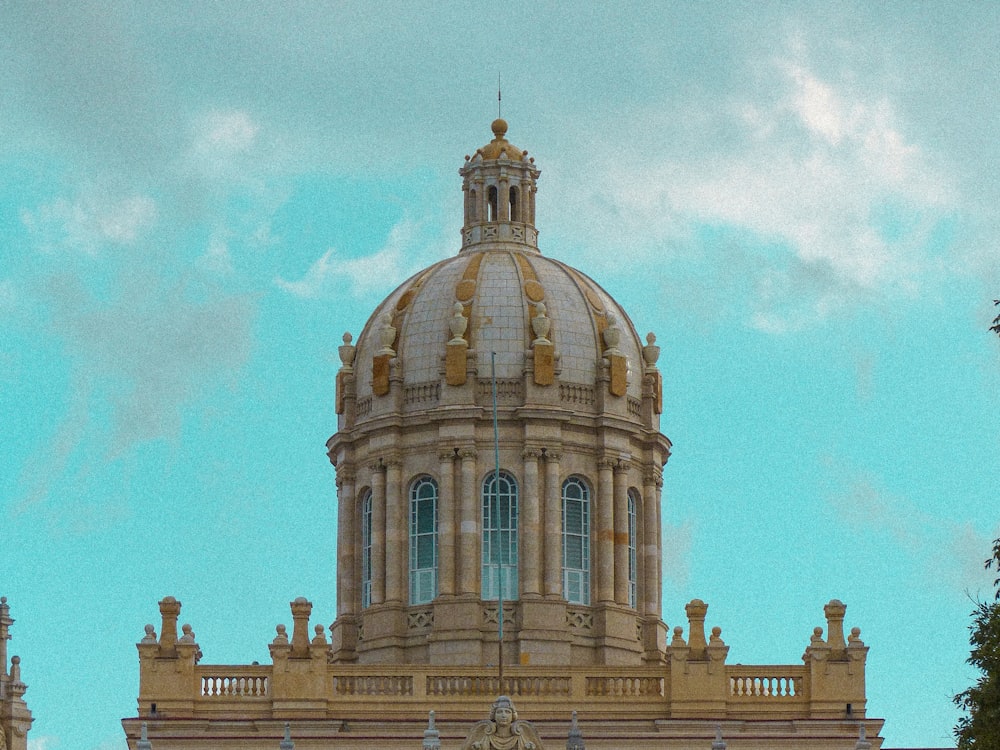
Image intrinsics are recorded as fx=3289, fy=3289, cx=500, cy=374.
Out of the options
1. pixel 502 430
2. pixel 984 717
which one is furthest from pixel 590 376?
pixel 984 717

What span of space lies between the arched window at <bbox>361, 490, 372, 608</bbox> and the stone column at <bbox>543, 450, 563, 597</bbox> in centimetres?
504

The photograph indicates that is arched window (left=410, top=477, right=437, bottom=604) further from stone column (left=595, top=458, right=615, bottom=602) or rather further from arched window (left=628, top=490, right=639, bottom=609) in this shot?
arched window (left=628, top=490, right=639, bottom=609)

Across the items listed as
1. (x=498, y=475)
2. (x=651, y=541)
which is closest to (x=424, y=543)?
(x=498, y=475)

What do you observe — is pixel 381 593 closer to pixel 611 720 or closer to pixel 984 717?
pixel 611 720

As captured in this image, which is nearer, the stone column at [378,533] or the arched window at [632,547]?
the stone column at [378,533]

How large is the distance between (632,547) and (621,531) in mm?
1102

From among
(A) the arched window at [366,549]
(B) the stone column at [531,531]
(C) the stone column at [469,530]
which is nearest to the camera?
(C) the stone column at [469,530]

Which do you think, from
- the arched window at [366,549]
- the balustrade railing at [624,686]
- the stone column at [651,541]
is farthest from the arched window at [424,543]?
the balustrade railing at [624,686]

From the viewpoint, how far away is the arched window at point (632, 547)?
3469 inches

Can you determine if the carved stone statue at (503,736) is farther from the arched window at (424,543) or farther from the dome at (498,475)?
the arched window at (424,543)

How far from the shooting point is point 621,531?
8756 cm

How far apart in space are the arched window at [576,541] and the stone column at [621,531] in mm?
772

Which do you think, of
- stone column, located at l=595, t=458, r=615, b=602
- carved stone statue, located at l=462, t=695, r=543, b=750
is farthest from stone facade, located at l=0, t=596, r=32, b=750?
carved stone statue, located at l=462, t=695, r=543, b=750

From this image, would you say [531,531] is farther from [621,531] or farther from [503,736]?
[503,736]
